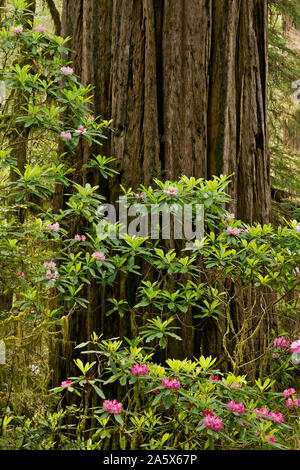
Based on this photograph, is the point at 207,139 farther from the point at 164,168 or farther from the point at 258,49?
the point at 258,49

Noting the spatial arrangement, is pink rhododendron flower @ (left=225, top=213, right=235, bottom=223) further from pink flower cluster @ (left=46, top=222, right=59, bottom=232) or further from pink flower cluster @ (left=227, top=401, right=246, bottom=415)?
pink flower cluster @ (left=227, top=401, right=246, bottom=415)

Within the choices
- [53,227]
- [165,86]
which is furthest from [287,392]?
[165,86]

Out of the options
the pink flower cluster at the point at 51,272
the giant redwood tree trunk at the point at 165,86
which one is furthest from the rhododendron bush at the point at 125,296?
the giant redwood tree trunk at the point at 165,86

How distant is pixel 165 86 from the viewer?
11.8 ft

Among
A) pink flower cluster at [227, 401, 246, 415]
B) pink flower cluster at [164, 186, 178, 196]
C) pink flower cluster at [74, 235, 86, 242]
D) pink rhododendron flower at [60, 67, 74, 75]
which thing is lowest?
pink flower cluster at [227, 401, 246, 415]

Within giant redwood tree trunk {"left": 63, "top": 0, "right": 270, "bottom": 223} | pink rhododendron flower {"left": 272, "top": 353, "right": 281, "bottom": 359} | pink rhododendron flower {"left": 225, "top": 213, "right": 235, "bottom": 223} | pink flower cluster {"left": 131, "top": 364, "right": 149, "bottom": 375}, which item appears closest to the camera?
Answer: pink flower cluster {"left": 131, "top": 364, "right": 149, "bottom": 375}

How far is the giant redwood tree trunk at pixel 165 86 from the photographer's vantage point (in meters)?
3.52

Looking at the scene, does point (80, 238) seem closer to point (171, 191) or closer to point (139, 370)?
point (171, 191)

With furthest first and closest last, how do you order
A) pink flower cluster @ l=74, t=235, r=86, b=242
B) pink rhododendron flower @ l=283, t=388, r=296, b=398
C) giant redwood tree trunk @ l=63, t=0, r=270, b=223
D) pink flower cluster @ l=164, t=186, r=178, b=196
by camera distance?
giant redwood tree trunk @ l=63, t=0, r=270, b=223, pink flower cluster @ l=74, t=235, r=86, b=242, pink flower cluster @ l=164, t=186, r=178, b=196, pink rhododendron flower @ l=283, t=388, r=296, b=398

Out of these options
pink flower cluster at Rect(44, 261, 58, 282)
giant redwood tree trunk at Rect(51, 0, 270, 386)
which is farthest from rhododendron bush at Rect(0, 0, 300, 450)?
giant redwood tree trunk at Rect(51, 0, 270, 386)

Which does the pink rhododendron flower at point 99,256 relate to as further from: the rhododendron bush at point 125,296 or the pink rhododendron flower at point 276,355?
the pink rhododendron flower at point 276,355

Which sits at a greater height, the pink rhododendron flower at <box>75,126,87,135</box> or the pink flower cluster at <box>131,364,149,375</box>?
the pink rhododendron flower at <box>75,126,87,135</box>

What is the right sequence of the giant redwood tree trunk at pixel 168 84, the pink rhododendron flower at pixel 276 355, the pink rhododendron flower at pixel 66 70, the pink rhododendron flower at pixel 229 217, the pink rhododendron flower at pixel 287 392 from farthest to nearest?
→ 1. the pink rhododendron flower at pixel 276 355
2. the giant redwood tree trunk at pixel 168 84
3. the pink rhododendron flower at pixel 66 70
4. the pink rhododendron flower at pixel 229 217
5. the pink rhododendron flower at pixel 287 392

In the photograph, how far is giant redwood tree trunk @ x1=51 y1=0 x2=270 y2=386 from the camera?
139 inches
